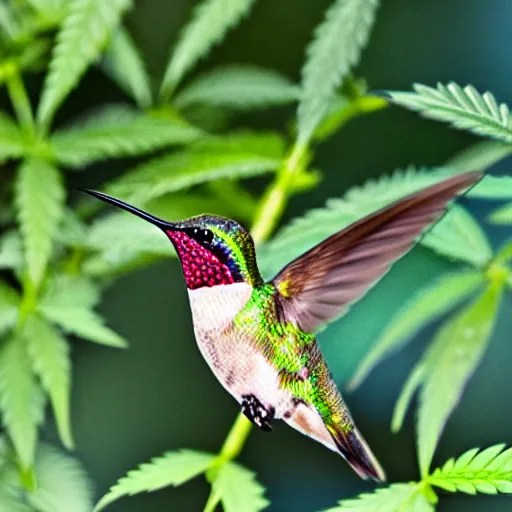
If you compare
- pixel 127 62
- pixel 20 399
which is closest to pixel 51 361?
pixel 20 399

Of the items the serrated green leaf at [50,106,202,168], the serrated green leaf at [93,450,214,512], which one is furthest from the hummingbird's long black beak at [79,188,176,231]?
the serrated green leaf at [50,106,202,168]

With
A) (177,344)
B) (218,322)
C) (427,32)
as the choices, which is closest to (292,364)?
(218,322)

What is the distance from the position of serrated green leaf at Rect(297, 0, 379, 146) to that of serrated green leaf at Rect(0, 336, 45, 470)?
213 millimetres

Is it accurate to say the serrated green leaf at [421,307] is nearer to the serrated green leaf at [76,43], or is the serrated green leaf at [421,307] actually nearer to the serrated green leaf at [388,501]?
the serrated green leaf at [388,501]

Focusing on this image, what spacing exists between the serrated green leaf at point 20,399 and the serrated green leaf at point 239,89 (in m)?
0.23

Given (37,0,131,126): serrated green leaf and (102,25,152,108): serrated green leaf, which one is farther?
(102,25,152,108): serrated green leaf

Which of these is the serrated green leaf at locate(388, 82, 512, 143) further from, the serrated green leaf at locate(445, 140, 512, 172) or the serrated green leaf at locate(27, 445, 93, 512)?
the serrated green leaf at locate(27, 445, 93, 512)

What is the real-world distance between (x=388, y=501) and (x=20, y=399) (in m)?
0.23

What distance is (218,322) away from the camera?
0.30m

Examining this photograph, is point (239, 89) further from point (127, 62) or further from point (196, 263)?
point (196, 263)

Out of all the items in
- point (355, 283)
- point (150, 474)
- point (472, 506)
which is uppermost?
point (355, 283)

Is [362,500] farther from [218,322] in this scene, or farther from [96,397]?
[96,397]

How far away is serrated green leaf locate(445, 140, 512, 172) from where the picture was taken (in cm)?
49

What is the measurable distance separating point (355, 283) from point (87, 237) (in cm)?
24
